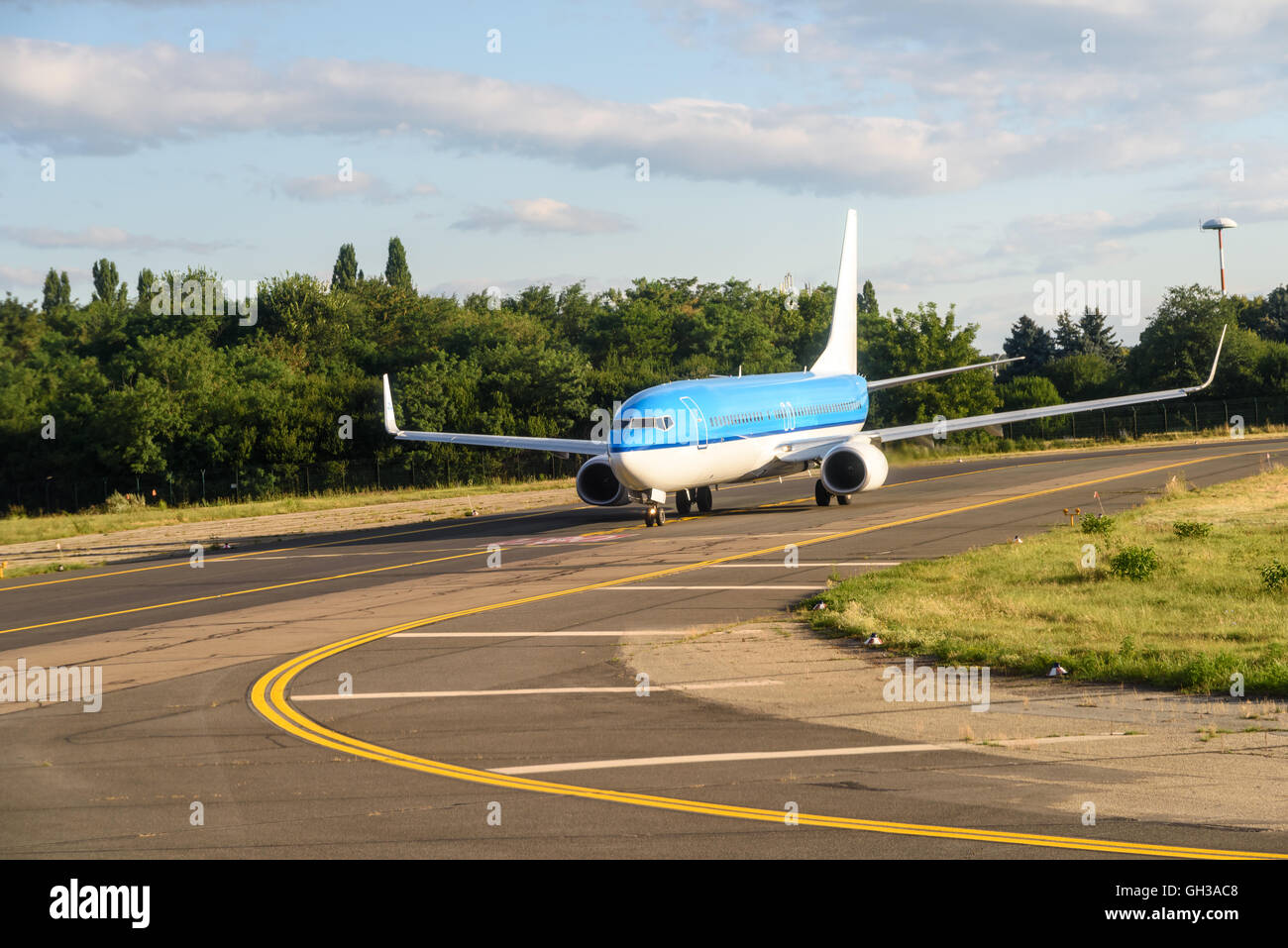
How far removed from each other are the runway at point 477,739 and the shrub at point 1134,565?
220 inches

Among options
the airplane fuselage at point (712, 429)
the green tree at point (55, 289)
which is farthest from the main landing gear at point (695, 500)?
the green tree at point (55, 289)

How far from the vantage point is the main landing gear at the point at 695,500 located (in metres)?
40.6

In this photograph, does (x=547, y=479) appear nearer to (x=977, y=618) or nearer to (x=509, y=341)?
(x=509, y=341)

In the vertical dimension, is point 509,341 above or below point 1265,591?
above

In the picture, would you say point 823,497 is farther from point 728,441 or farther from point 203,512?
point 203,512

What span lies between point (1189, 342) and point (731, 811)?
294 ft

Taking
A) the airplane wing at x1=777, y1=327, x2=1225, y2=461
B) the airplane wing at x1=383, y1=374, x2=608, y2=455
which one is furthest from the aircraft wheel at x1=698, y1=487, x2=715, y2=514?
the airplane wing at x1=383, y1=374, x2=608, y2=455

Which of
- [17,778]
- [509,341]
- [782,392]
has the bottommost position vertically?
[17,778]

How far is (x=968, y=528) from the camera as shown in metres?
31.9

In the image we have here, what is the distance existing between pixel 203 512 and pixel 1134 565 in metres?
47.7

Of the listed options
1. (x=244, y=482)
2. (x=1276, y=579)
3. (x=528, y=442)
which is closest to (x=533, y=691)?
(x=1276, y=579)

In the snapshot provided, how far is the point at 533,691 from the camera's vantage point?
15484 millimetres

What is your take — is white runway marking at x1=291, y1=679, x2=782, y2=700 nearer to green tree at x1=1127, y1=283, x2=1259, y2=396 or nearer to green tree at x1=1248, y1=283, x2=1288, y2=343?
green tree at x1=1127, y1=283, x2=1259, y2=396
